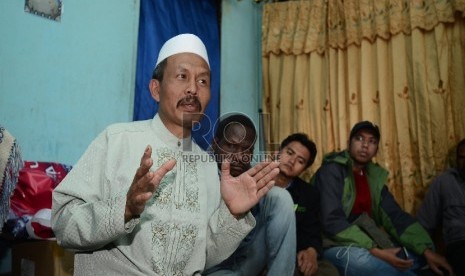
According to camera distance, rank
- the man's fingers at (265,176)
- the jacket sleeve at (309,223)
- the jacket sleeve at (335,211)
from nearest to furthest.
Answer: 1. the man's fingers at (265,176)
2. the jacket sleeve at (309,223)
3. the jacket sleeve at (335,211)

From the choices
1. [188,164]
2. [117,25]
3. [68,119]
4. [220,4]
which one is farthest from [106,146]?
[220,4]

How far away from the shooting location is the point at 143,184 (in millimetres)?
1008

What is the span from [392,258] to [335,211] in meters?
0.41

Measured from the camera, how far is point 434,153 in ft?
9.32

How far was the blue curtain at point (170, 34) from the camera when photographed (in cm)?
252

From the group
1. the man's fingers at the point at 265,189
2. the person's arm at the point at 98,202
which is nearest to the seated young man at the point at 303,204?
the man's fingers at the point at 265,189

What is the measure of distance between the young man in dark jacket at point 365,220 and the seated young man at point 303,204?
113 mm

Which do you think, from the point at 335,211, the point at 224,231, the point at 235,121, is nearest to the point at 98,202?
the point at 224,231

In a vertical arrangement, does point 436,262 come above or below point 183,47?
below

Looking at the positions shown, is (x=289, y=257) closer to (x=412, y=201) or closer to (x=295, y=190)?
(x=295, y=190)

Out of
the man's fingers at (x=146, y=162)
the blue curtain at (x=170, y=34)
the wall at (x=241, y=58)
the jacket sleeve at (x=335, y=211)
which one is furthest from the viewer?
the wall at (x=241, y=58)

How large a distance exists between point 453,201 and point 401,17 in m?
1.46

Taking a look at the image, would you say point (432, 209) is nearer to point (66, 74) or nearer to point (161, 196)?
point (161, 196)

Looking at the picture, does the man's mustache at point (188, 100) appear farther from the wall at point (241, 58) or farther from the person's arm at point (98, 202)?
the wall at point (241, 58)
